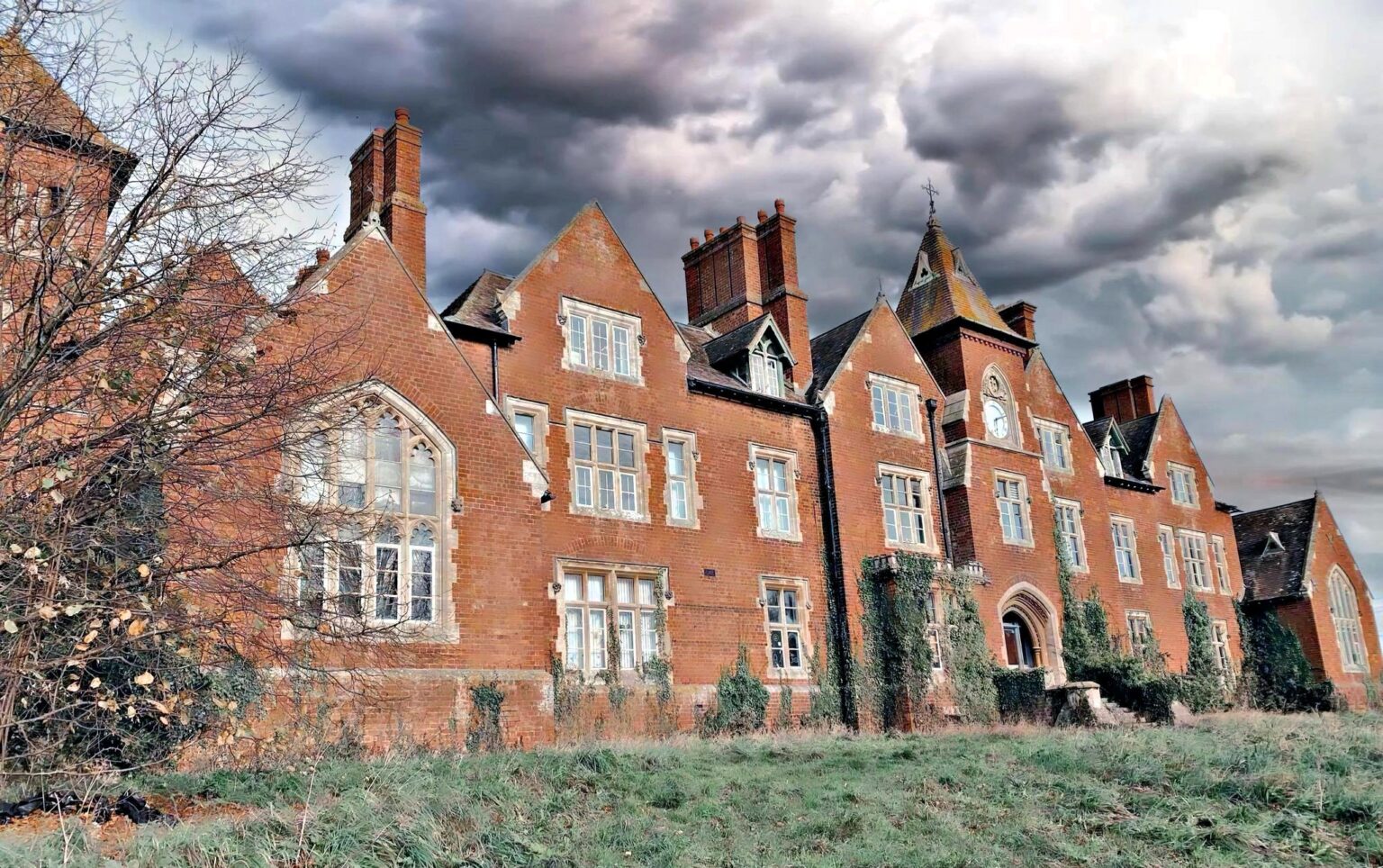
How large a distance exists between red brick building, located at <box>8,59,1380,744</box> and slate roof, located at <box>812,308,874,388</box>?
0.11 metres

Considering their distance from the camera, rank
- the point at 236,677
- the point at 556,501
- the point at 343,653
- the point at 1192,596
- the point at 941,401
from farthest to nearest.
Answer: the point at 1192,596, the point at 941,401, the point at 556,501, the point at 343,653, the point at 236,677

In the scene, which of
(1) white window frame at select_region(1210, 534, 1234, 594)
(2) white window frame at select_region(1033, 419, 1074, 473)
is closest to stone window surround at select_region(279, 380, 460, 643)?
(2) white window frame at select_region(1033, 419, 1074, 473)

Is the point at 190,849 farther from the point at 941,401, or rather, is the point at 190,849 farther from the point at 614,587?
the point at 941,401

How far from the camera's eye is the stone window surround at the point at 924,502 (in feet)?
82.9

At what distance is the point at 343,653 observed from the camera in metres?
15.1

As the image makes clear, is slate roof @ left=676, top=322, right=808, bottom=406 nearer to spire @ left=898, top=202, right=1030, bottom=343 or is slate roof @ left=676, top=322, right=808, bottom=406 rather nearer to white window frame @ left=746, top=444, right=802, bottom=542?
white window frame @ left=746, top=444, right=802, bottom=542

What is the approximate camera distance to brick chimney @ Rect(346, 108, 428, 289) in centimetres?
2044

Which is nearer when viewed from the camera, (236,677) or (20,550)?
(20,550)

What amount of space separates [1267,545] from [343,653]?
112ft

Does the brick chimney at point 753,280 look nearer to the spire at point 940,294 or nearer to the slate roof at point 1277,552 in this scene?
the spire at point 940,294

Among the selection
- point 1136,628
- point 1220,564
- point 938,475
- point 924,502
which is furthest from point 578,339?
point 1220,564

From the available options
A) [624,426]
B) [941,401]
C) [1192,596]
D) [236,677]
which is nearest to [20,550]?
[236,677]

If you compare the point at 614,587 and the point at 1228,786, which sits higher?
the point at 614,587

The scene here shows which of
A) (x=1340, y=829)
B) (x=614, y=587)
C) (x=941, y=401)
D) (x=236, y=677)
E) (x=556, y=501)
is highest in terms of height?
(x=941, y=401)
